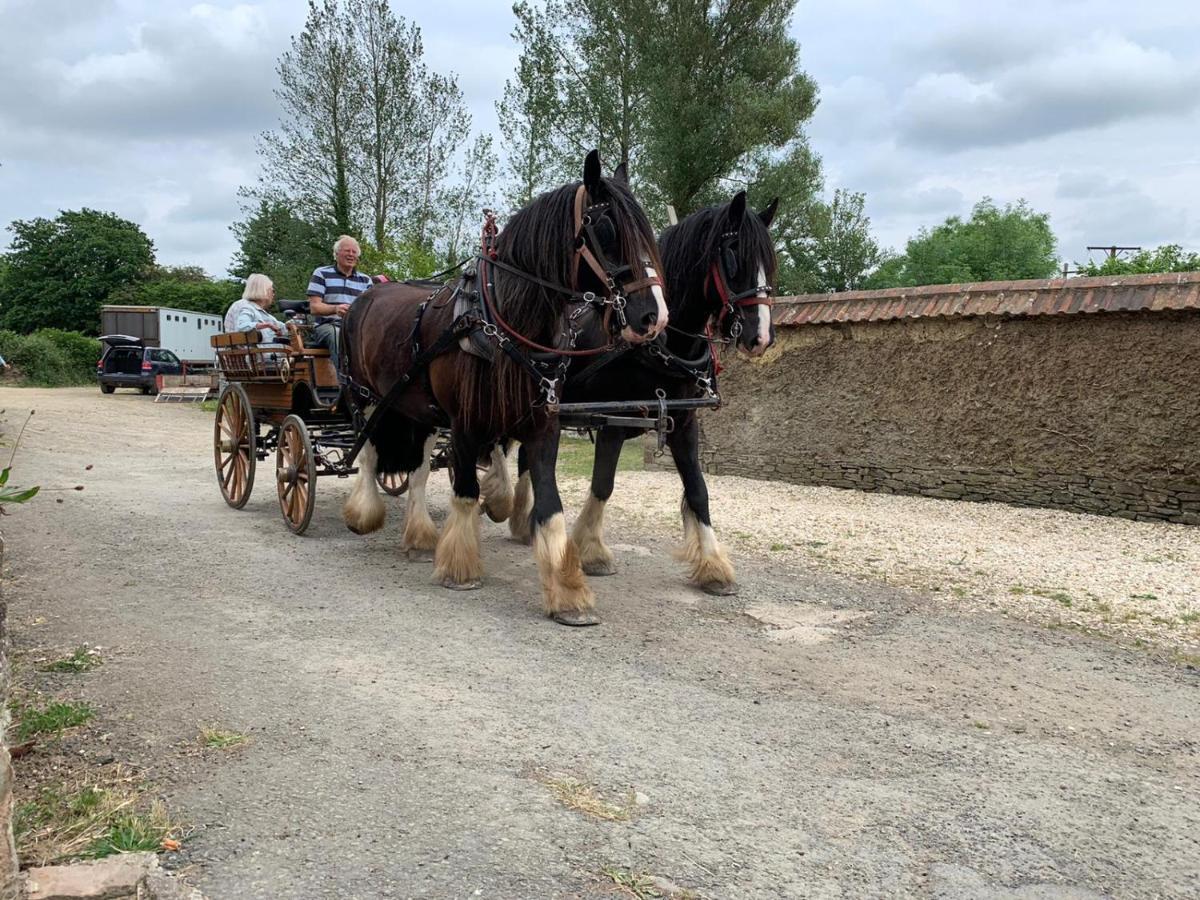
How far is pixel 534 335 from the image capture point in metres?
5.11

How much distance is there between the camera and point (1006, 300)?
29.8 ft

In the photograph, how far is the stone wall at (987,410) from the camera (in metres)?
8.06

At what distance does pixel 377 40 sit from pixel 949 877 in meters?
26.3

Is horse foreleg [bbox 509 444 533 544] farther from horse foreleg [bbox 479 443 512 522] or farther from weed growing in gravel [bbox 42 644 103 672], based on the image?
weed growing in gravel [bbox 42 644 103 672]

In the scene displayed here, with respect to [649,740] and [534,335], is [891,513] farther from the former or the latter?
[649,740]

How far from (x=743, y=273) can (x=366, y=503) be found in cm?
339

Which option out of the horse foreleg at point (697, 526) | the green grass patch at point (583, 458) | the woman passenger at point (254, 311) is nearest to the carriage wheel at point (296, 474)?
the woman passenger at point (254, 311)

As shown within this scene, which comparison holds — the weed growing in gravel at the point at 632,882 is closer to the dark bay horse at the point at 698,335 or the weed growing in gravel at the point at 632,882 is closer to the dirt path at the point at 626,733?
the dirt path at the point at 626,733

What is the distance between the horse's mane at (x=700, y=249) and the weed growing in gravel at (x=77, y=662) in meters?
3.60

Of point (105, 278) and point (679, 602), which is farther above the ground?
point (105, 278)

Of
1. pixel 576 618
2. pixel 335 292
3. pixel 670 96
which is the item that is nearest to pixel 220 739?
pixel 576 618

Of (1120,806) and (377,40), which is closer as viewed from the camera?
(1120,806)

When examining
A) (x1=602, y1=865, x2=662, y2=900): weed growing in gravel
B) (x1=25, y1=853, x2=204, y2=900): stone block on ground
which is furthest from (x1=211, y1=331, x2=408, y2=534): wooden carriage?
(x1=602, y1=865, x2=662, y2=900): weed growing in gravel

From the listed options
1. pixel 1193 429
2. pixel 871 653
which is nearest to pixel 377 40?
pixel 1193 429
